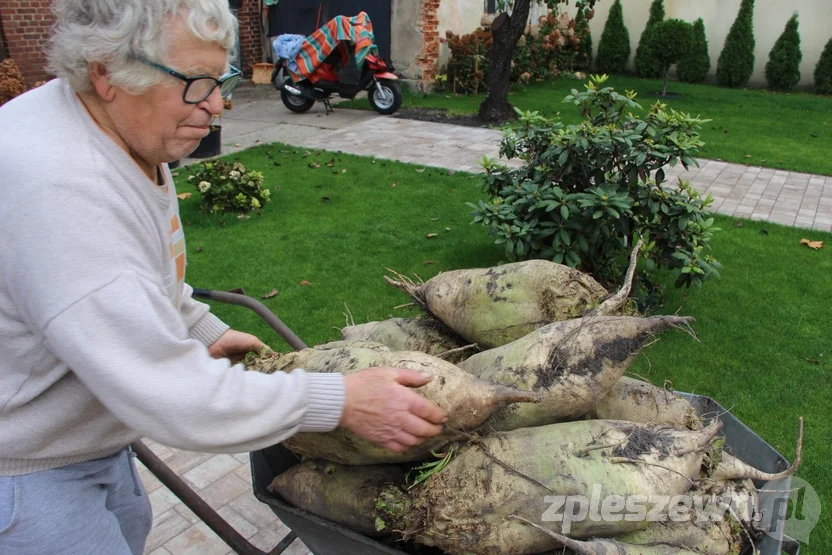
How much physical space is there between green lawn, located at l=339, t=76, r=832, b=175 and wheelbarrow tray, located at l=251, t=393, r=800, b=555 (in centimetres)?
724

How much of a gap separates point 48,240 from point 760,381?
398 cm

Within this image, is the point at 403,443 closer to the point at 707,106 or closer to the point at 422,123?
the point at 422,123

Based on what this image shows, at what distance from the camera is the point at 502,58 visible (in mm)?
9609

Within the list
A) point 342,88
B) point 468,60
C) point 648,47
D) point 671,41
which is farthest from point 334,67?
point 648,47

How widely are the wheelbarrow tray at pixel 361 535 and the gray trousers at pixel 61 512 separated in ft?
1.29

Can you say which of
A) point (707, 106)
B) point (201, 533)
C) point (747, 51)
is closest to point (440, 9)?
point (707, 106)

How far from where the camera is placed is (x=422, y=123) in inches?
394

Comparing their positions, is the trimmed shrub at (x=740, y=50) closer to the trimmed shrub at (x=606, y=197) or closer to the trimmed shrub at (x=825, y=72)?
the trimmed shrub at (x=825, y=72)

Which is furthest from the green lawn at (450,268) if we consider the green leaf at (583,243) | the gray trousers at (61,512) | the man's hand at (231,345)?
the gray trousers at (61,512)

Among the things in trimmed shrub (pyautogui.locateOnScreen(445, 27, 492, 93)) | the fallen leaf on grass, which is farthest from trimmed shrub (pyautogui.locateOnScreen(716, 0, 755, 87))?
the fallen leaf on grass

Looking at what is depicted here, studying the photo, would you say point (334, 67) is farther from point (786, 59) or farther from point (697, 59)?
point (786, 59)

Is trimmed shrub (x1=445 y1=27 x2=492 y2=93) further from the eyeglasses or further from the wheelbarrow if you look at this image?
the eyeglasses

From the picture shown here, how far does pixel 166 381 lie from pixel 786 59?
15.5 metres

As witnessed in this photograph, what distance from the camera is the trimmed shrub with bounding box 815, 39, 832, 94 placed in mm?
13125
